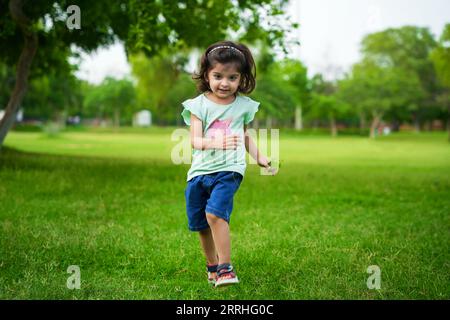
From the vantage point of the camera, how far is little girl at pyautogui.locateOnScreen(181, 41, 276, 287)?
4.44 metres

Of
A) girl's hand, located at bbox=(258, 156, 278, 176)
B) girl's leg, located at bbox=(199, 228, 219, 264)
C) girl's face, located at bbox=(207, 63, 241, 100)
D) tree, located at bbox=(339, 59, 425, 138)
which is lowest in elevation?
girl's leg, located at bbox=(199, 228, 219, 264)

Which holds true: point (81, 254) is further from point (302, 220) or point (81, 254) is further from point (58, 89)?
point (58, 89)

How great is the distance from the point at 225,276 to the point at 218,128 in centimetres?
120

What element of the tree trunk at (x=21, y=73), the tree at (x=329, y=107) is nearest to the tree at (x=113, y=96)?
the tree at (x=329, y=107)

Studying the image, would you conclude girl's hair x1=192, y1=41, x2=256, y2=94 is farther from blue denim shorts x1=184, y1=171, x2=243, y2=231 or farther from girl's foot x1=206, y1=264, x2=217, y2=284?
girl's foot x1=206, y1=264, x2=217, y2=284

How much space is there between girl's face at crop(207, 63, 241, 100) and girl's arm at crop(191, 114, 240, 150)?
0.98 feet

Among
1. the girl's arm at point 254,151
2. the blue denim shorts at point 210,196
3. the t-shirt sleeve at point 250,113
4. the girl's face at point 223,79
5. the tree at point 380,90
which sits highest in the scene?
the tree at point 380,90

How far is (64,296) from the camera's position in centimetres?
435

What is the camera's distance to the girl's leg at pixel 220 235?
4.48 meters

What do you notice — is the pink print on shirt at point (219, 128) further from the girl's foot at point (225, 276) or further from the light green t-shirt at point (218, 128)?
the girl's foot at point (225, 276)

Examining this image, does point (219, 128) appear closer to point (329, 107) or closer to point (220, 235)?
point (220, 235)

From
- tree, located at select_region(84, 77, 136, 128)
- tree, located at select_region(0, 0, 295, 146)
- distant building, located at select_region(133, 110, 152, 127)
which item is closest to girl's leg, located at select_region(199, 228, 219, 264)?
tree, located at select_region(0, 0, 295, 146)

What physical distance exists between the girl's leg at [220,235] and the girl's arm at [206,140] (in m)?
0.56

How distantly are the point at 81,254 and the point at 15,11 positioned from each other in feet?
24.8
